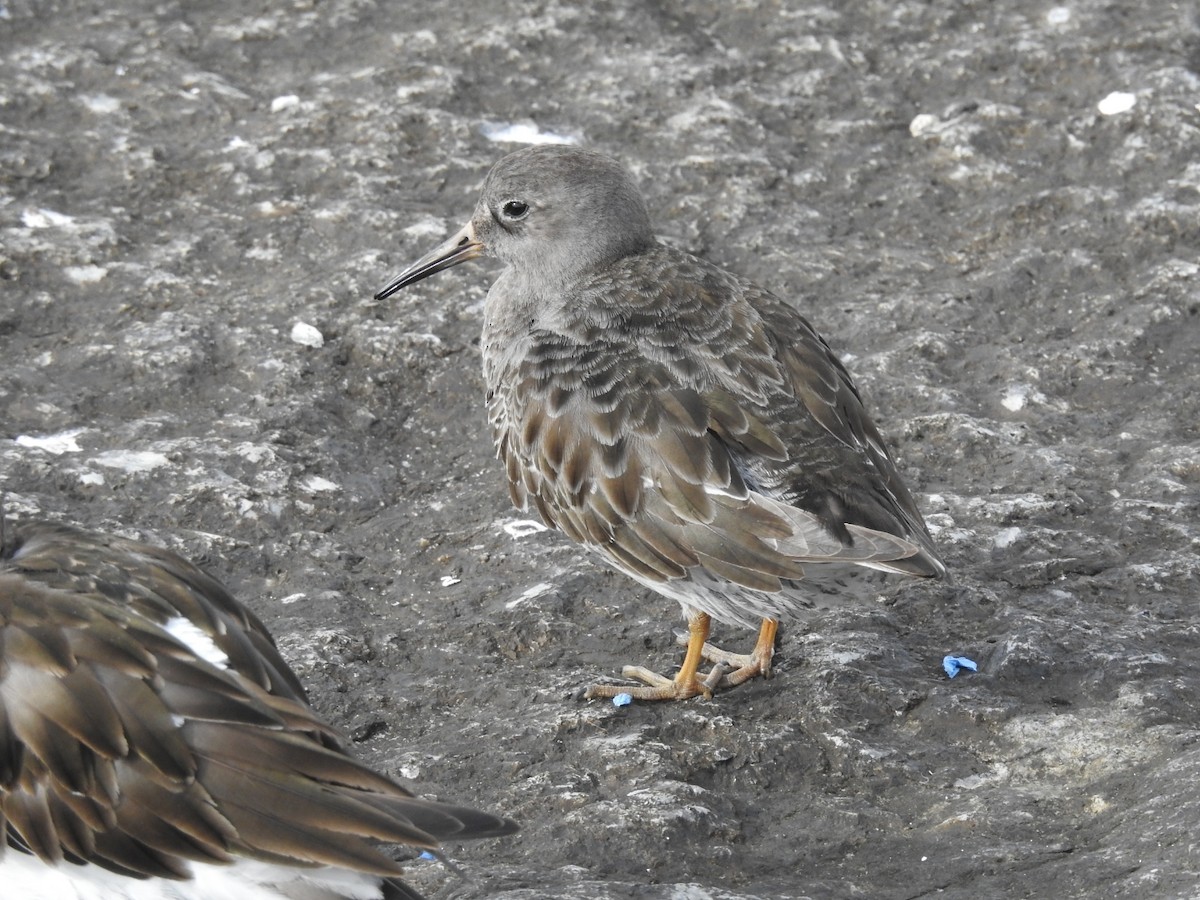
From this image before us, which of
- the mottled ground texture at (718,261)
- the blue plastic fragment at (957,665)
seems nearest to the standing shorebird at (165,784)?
the mottled ground texture at (718,261)

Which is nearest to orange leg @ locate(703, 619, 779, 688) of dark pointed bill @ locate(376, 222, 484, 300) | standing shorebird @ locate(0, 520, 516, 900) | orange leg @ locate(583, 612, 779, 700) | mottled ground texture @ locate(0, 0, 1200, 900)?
orange leg @ locate(583, 612, 779, 700)

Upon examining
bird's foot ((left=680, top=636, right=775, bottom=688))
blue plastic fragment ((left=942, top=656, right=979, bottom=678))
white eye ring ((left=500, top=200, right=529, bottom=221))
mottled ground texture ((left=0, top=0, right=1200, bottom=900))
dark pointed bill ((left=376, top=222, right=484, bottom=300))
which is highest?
white eye ring ((left=500, top=200, right=529, bottom=221))

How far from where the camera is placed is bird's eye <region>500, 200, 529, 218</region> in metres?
5.11

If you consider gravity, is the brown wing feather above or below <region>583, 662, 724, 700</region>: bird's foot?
above

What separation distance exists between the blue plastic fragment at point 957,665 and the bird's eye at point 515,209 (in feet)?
6.78

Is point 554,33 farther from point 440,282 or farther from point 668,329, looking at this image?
point 668,329

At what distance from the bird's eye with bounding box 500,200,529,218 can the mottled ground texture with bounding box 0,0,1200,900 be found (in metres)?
0.73

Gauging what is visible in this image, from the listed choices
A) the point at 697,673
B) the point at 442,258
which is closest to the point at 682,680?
the point at 697,673

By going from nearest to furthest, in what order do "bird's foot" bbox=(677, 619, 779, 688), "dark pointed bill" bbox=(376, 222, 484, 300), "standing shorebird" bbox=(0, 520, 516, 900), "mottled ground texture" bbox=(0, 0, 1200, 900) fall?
"standing shorebird" bbox=(0, 520, 516, 900), "mottled ground texture" bbox=(0, 0, 1200, 900), "bird's foot" bbox=(677, 619, 779, 688), "dark pointed bill" bbox=(376, 222, 484, 300)

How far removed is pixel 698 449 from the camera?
4.09 metres

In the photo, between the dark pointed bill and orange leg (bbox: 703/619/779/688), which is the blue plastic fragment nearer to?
orange leg (bbox: 703/619/779/688)

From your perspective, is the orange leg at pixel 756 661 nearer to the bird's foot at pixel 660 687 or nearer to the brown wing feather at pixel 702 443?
the bird's foot at pixel 660 687

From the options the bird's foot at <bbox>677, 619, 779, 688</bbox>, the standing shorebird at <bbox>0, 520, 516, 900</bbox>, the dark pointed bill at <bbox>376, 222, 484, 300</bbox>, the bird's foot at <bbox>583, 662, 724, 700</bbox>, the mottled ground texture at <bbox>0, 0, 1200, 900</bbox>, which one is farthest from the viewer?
the dark pointed bill at <bbox>376, 222, 484, 300</bbox>

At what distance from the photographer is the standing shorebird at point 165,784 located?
296 centimetres
